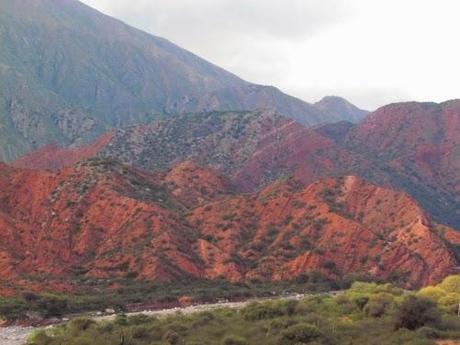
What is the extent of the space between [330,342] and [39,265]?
55.4 meters

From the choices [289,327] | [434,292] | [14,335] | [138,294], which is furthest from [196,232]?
[289,327]

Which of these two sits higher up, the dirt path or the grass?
the grass

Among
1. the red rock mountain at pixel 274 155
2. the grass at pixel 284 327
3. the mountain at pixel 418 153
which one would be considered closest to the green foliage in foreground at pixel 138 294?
the grass at pixel 284 327

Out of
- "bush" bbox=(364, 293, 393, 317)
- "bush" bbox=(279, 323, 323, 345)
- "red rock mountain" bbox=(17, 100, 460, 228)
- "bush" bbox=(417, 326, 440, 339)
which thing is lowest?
"bush" bbox=(364, 293, 393, 317)

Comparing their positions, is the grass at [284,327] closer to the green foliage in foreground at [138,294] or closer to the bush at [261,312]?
the bush at [261,312]

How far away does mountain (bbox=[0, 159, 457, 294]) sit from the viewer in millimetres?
84250

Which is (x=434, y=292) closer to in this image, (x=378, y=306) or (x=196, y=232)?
(x=378, y=306)

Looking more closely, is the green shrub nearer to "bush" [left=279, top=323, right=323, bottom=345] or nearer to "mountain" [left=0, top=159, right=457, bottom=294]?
"bush" [left=279, top=323, right=323, bottom=345]

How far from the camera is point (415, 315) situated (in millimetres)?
39031

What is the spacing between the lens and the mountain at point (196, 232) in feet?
276

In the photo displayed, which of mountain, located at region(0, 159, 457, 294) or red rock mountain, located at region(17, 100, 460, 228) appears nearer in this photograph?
mountain, located at region(0, 159, 457, 294)

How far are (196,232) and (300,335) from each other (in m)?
58.8

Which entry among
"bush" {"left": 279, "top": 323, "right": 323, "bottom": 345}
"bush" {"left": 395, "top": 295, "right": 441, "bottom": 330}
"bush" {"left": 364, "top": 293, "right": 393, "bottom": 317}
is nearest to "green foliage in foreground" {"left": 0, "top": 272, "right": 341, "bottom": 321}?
"bush" {"left": 364, "top": 293, "right": 393, "bottom": 317}

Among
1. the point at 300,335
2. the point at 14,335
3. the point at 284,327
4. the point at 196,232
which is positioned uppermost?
the point at 300,335
